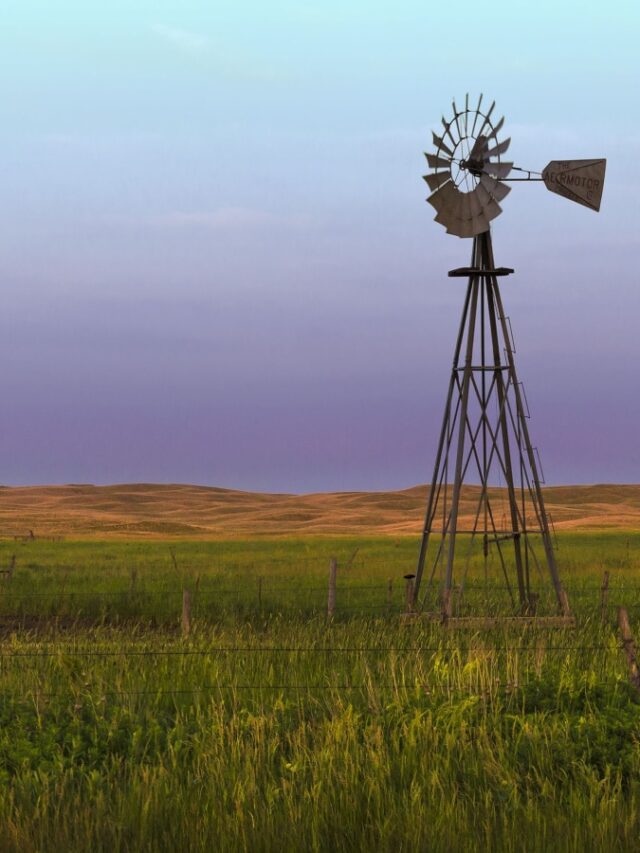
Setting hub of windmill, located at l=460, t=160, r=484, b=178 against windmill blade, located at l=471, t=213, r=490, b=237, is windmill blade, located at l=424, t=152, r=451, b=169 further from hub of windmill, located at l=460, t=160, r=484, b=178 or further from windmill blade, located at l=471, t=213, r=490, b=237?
windmill blade, located at l=471, t=213, r=490, b=237

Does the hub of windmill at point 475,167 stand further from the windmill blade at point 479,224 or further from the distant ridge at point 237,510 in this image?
the distant ridge at point 237,510

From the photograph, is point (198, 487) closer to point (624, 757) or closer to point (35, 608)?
point (35, 608)

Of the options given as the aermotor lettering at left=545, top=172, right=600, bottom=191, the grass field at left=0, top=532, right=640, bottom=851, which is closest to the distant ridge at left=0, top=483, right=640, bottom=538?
A: the aermotor lettering at left=545, top=172, right=600, bottom=191

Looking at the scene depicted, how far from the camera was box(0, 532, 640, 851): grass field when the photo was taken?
318 inches

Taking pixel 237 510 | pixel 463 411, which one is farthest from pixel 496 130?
pixel 237 510

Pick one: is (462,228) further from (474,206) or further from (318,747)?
(318,747)

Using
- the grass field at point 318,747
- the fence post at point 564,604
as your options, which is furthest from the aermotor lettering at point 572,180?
the grass field at point 318,747

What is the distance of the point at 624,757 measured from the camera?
10016 mm

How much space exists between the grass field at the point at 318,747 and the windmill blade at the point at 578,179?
8.52m

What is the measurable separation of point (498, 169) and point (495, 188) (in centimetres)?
46

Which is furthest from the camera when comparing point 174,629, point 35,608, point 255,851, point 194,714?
point 35,608

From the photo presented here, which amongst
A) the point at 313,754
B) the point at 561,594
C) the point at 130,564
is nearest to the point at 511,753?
Answer: the point at 313,754

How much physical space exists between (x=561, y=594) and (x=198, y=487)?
109 m

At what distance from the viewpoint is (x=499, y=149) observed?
2170 centimetres
